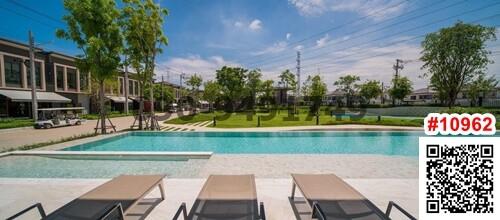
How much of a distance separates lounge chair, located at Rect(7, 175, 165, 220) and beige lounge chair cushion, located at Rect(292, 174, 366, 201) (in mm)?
2289

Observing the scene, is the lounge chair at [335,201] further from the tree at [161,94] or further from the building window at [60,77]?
the tree at [161,94]

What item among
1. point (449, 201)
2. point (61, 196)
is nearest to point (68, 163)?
point (61, 196)

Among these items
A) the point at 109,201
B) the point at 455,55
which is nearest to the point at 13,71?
the point at 109,201

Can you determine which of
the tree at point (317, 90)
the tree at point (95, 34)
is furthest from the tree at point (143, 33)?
the tree at point (317, 90)

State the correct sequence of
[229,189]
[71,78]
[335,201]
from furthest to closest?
1. [71,78]
2. [229,189]
3. [335,201]

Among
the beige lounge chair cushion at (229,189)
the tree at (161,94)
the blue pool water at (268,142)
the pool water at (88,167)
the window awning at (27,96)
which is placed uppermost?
the tree at (161,94)

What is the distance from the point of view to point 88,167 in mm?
6527

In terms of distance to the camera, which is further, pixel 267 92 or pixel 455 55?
pixel 267 92

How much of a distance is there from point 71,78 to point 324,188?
4059cm

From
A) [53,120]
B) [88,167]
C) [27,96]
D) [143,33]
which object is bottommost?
[88,167]

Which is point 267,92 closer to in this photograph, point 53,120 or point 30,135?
point 53,120

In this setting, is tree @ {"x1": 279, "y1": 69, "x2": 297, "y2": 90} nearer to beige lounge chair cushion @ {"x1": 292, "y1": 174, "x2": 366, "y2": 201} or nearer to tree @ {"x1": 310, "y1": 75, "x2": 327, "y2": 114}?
tree @ {"x1": 310, "y1": 75, "x2": 327, "y2": 114}

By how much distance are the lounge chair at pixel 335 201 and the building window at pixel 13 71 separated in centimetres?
3296

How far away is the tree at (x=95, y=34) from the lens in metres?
11.5
